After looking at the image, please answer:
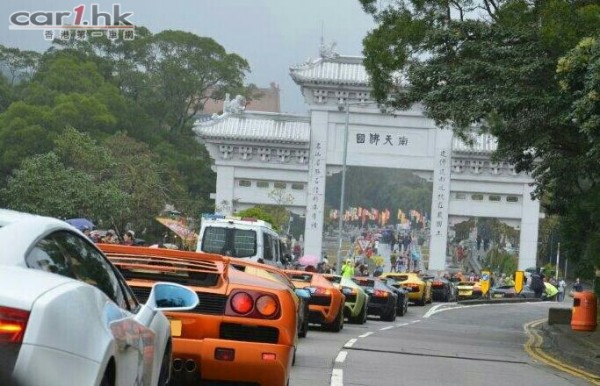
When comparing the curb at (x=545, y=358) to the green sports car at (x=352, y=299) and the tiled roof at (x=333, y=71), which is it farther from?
the tiled roof at (x=333, y=71)

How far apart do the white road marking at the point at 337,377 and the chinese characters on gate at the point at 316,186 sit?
5730cm

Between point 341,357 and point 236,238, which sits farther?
point 236,238

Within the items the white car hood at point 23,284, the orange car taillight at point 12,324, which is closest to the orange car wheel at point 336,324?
the white car hood at point 23,284

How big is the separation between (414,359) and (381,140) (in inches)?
2151

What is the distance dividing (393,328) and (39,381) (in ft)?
78.5

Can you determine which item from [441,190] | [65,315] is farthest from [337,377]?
[441,190]

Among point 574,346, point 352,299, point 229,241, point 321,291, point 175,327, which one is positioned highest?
point 229,241

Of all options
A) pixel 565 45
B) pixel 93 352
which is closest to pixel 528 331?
pixel 565 45

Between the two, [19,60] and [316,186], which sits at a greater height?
[19,60]

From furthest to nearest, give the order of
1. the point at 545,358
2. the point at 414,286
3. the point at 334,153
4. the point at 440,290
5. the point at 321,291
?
1. the point at 334,153
2. the point at 440,290
3. the point at 414,286
4. the point at 321,291
5. the point at 545,358

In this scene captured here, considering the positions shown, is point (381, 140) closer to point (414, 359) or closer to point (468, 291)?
point (468, 291)

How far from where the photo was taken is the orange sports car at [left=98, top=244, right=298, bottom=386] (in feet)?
29.4

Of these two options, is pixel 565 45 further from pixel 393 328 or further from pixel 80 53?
pixel 80 53

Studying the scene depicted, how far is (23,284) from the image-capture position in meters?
4.61
